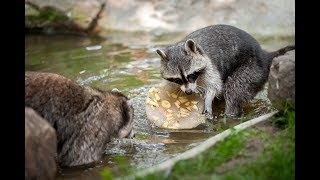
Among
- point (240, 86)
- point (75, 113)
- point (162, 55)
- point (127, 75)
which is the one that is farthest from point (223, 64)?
point (75, 113)

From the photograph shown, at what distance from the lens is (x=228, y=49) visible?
23.6 feet

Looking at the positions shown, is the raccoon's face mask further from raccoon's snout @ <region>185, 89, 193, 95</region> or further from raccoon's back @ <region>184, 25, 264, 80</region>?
raccoon's back @ <region>184, 25, 264, 80</region>

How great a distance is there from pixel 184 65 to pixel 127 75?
83.7 inches

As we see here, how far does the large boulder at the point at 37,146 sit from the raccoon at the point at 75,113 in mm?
518

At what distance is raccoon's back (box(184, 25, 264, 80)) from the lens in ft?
23.4

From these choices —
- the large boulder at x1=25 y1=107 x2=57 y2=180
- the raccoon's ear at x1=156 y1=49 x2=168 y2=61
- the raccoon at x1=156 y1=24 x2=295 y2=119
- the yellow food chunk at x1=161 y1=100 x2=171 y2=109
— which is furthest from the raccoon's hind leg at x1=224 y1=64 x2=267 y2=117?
the large boulder at x1=25 y1=107 x2=57 y2=180

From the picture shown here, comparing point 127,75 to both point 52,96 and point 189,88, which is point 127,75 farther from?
point 52,96

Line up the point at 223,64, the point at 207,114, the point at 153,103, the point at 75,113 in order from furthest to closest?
the point at 223,64 < the point at 207,114 < the point at 153,103 < the point at 75,113
